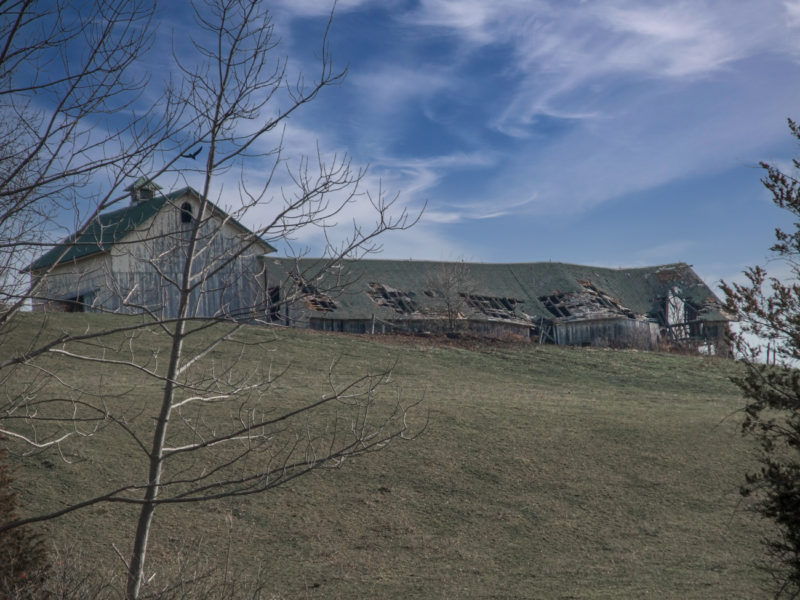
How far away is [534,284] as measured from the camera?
46438mm

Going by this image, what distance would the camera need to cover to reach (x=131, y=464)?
1391 centimetres

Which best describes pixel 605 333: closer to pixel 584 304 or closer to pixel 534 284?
pixel 584 304

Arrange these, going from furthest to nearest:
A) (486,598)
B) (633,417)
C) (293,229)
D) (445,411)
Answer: (633,417), (445,411), (486,598), (293,229)

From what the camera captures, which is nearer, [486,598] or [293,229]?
[293,229]

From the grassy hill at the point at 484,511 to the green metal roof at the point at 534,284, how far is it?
1729 centimetres

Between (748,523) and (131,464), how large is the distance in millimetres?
11892

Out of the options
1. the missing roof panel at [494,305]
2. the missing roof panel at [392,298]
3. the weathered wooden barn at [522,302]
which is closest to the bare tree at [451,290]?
the weathered wooden barn at [522,302]

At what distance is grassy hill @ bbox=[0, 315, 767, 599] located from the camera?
35.8ft

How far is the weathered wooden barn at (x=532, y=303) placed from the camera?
38.3 meters

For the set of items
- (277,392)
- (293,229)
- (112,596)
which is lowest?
(112,596)

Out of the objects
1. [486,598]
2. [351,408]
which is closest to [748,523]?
[486,598]

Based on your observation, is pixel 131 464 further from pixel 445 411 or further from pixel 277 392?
pixel 445 411

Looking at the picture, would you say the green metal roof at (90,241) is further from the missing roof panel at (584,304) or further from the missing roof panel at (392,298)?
the missing roof panel at (584,304)

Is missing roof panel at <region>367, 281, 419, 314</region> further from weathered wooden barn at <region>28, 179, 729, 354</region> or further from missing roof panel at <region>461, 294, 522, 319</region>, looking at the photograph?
missing roof panel at <region>461, 294, 522, 319</region>
